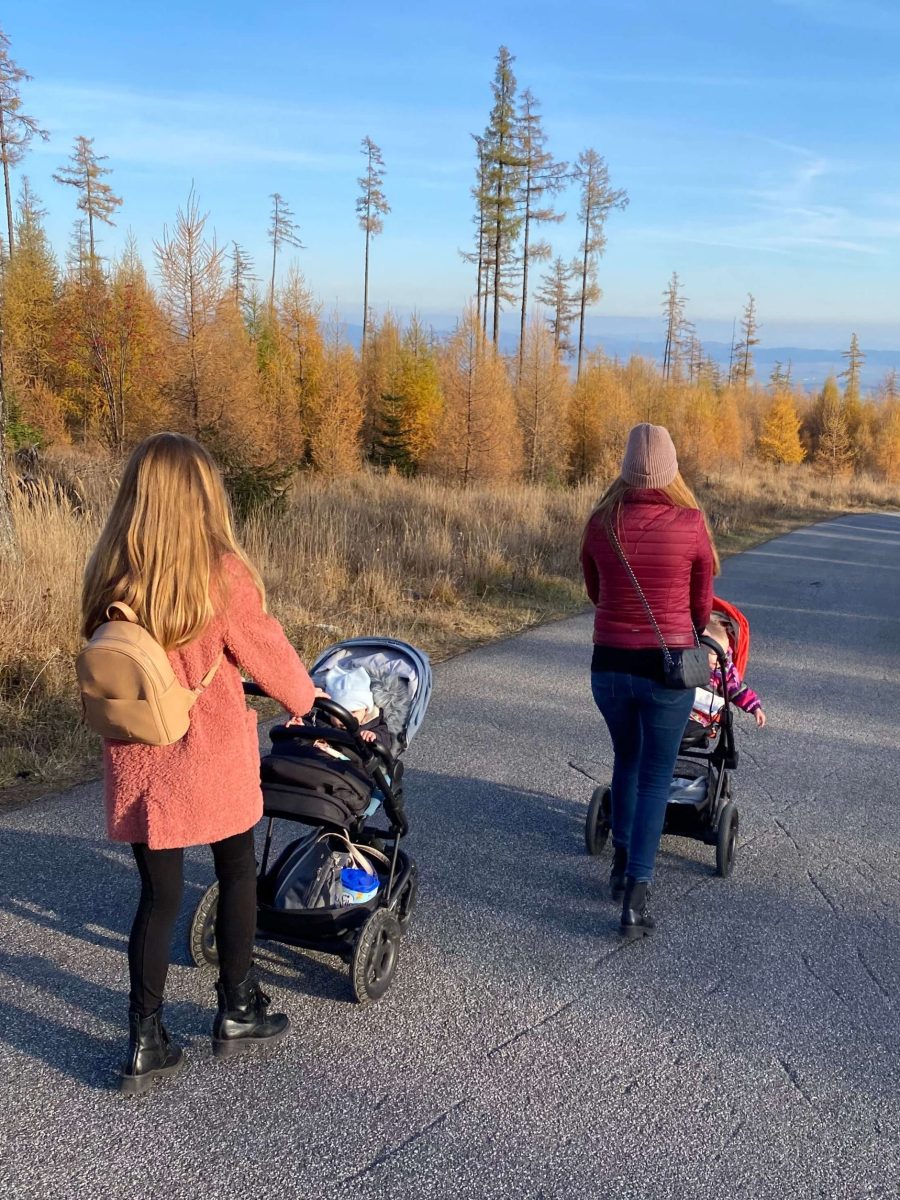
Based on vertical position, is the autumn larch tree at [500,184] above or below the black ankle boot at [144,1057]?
above

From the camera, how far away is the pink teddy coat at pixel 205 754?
8.48 feet

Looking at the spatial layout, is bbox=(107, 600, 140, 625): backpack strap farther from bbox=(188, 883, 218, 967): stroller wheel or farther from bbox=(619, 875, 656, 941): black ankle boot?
bbox=(619, 875, 656, 941): black ankle boot

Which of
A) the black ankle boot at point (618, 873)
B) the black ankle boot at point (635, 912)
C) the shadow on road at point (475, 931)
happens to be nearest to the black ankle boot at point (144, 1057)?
the shadow on road at point (475, 931)

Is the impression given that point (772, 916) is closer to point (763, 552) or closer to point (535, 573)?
point (535, 573)

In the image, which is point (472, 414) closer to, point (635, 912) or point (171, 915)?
point (635, 912)

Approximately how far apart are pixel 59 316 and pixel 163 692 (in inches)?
1227

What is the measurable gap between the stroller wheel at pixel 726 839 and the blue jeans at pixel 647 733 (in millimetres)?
534

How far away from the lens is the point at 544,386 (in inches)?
1112

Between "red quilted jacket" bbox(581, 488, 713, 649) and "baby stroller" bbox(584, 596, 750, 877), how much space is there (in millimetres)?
453

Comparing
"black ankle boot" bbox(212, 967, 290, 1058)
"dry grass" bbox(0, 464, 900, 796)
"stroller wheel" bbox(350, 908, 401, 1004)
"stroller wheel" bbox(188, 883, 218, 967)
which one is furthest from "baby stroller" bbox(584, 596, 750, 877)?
"dry grass" bbox(0, 464, 900, 796)

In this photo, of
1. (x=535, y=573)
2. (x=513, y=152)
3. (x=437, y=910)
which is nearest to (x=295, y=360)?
(x=513, y=152)

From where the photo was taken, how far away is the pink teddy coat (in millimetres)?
2586

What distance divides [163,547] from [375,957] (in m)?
1.60

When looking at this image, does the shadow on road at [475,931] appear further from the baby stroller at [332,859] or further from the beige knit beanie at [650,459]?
the beige knit beanie at [650,459]
